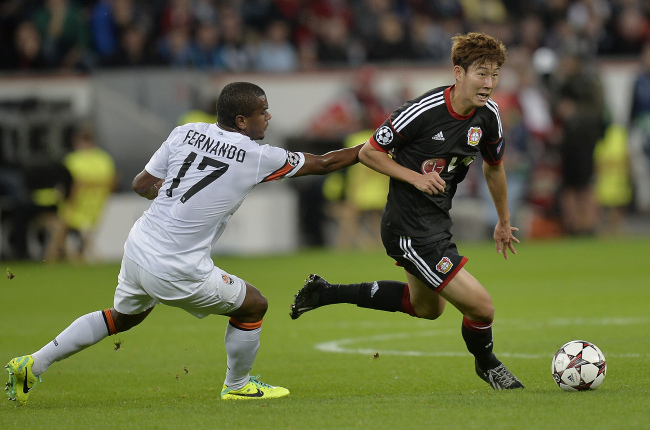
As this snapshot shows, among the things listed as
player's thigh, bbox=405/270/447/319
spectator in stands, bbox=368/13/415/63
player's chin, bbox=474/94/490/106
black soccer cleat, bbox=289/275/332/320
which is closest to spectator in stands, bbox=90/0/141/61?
spectator in stands, bbox=368/13/415/63

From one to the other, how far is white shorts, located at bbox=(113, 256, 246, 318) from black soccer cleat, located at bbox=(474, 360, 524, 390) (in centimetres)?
165

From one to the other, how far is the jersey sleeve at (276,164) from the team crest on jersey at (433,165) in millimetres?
841

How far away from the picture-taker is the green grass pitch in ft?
18.1

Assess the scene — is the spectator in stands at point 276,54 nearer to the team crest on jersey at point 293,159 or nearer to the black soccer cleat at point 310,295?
the black soccer cleat at point 310,295

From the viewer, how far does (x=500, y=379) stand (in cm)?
640

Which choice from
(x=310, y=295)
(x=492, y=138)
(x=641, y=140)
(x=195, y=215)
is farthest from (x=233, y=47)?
(x=195, y=215)

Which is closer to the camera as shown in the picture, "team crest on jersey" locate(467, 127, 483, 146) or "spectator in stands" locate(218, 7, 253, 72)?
"team crest on jersey" locate(467, 127, 483, 146)

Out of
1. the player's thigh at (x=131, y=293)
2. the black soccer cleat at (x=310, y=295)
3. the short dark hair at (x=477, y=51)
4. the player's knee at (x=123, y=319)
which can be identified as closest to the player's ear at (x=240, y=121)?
the player's thigh at (x=131, y=293)

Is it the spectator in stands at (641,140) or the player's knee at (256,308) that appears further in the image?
the spectator in stands at (641,140)

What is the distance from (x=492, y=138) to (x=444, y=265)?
93 centimetres

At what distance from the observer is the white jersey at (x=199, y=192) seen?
6.10 m

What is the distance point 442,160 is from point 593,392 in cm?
172

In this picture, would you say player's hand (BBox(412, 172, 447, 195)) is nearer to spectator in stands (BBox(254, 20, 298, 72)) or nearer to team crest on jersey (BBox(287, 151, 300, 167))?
team crest on jersey (BBox(287, 151, 300, 167))

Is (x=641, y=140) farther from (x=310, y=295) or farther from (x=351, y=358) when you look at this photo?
(x=310, y=295)
